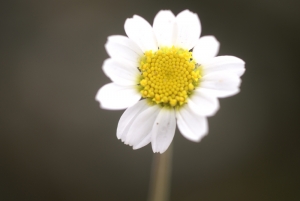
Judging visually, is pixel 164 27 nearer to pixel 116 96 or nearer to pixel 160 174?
pixel 116 96

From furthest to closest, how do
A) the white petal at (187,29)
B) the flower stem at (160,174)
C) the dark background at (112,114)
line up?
the dark background at (112,114), the flower stem at (160,174), the white petal at (187,29)

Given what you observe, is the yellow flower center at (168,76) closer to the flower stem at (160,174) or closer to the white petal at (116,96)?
the white petal at (116,96)

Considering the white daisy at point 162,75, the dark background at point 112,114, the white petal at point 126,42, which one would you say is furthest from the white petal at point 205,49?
the dark background at point 112,114

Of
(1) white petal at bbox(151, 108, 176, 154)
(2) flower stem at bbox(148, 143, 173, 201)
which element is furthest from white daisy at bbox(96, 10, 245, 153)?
(2) flower stem at bbox(148, 143, 173, 201)

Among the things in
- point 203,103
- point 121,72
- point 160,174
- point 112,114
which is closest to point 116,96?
point 121,72

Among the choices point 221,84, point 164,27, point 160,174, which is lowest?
point 160,174

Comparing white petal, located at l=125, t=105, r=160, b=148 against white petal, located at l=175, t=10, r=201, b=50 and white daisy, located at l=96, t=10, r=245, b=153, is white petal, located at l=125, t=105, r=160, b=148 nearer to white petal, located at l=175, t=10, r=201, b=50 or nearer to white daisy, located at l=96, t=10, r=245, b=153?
white daisy, located at l=96, t=10, r=245, b=153

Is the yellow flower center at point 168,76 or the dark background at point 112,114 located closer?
the yellow flower center at point 168,76

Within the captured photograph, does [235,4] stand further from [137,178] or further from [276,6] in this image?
[137,178]
